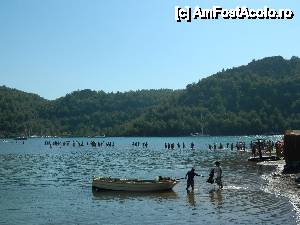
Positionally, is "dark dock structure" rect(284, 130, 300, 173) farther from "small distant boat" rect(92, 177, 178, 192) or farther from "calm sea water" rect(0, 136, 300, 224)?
"small distant boat" rect(92, 177, 178, 192)

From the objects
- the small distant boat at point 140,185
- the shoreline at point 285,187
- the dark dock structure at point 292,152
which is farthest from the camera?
the dark dock structure at point 292,152

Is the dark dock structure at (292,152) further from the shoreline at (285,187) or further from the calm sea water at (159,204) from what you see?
the calm sea water at (159,204)

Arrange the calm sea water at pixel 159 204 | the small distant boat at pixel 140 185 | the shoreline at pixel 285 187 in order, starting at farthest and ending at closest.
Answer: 1. the small distant boat at pixel 140 185
2. the shoreline at pixel 285 187
3. the calm sea water at pixel 159 204

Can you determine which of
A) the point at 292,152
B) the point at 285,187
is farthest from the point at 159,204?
the point at 292,152

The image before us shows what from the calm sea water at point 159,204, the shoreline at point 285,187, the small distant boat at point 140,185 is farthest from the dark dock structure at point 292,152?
the small distant boat at point 140,185

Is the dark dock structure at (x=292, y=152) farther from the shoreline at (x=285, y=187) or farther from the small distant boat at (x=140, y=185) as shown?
the small distant boat at (x=140, y=185)

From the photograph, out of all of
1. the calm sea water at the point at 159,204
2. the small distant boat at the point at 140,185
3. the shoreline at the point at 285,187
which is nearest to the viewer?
the calm sea water at the point at 159,204

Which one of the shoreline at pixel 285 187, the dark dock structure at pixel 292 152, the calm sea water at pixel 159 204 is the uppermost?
the dark dock structure at pixel 292 152

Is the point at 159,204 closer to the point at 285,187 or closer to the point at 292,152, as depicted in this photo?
the point at 285,187

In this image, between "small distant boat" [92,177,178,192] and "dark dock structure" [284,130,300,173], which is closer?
"small distant boat" [92,177,178,192]

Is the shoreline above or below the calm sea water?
above

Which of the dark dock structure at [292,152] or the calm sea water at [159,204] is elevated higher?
the dark dock structure at [292,152]

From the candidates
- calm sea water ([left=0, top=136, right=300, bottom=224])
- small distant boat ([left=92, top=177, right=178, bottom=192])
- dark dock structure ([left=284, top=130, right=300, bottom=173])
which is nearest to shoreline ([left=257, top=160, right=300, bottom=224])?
calm sea water ([left=0, top=136, right=300, bottom=224])

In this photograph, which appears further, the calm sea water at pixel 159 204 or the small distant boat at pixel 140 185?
the small distant boat at pixel 140 185
